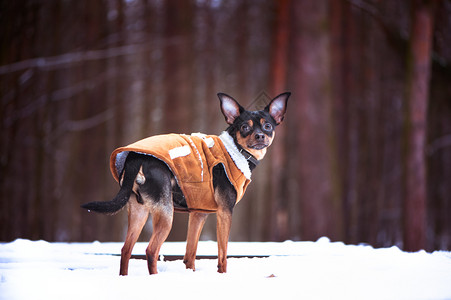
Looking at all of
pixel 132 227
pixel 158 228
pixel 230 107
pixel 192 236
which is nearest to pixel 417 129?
pixel 230 107

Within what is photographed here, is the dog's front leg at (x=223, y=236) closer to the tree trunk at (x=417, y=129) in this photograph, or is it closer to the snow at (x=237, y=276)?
the snow at (x=237, y=276)

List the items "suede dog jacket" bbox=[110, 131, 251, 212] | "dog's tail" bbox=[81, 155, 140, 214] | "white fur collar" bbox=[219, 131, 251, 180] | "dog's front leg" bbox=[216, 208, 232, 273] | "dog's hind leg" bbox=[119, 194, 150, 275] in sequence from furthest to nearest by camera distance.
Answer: "white fur collar" bbox=[219, 131, 251, 180], "dog's front leg" bbox=[216, 208, 232, 273], "suede dog jacket" bbox=[110, 131, 251, 212], "dog's hind leg" bbox=[119, 194, 150, 275], "dog's tail" bbox=[81, 155, 140, 214]

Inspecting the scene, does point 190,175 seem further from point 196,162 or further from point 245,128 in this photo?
point 245,128

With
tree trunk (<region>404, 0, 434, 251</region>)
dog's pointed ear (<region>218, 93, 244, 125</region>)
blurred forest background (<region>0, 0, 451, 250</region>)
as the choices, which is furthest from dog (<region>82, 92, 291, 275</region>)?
tree trunk (<region>404, 0, 434, 251</region>)

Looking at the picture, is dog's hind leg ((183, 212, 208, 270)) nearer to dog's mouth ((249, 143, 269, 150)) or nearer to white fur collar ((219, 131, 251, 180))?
white fur collar ((219, 131, 251, 180))

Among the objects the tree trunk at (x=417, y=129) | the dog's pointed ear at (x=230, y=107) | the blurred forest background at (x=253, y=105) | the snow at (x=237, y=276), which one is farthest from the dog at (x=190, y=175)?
the tree trunk at (x=417, y=129)

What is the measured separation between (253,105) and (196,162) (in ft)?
11.9

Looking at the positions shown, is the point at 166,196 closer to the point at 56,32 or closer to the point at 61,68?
the point at 56,32

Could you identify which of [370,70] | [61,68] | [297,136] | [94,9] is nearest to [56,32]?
[61,68]

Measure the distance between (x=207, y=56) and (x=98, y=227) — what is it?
345 inches

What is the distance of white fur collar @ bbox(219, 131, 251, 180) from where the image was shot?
4.27 m

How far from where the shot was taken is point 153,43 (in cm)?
1598

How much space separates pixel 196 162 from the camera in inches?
164

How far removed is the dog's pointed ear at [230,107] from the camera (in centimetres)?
437
